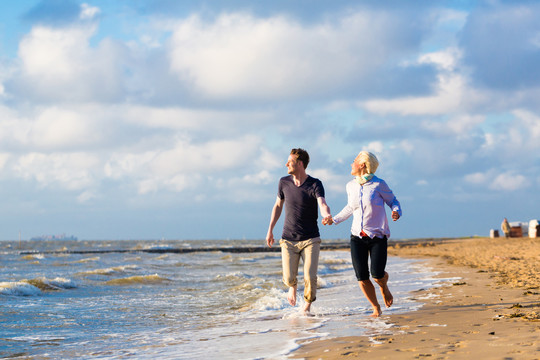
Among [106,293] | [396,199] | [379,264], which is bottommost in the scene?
A: [106,293]

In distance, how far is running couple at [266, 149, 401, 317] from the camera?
6.73m

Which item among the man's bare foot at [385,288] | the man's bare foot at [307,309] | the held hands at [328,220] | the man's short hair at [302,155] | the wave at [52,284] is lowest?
the wave at [52,284]

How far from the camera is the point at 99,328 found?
27.9ft

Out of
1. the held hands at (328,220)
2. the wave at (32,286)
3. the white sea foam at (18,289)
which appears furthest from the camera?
the wave at (32,286)

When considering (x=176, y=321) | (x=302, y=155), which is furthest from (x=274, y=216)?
(x=176, y=321)

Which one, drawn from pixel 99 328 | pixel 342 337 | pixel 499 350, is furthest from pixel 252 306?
pixel 499 350

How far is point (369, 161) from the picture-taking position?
682 cm

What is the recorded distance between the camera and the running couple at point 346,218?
22.1 feet

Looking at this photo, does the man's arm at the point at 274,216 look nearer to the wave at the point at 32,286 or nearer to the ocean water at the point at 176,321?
the ocean water at the point at 176,321

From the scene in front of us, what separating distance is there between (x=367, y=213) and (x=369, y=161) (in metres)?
0.66

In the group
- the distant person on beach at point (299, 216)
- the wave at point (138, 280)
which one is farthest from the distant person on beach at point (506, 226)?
the distant person on beach at point (299, 216)

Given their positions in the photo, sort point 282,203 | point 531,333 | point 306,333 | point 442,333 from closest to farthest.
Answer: point 531,333 → point 442,333 → point 306,333 → point 282,203

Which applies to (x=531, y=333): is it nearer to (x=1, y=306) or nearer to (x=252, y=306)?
(x=252, y=306)

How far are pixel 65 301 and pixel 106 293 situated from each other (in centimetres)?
184
